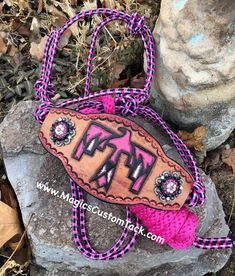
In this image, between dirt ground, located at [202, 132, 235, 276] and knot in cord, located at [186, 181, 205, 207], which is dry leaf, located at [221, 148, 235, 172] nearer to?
dirt ground, located at [202, 132, 235, 276]

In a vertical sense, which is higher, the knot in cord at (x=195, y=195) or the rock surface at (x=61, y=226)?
the knot in cord at (x=195, y=195)

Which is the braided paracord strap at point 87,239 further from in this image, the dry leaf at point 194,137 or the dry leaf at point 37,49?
the dry leaf at point 37,49

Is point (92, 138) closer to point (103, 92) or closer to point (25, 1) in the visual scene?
point (103, 92)

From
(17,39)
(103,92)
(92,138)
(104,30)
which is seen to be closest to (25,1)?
(17,39)

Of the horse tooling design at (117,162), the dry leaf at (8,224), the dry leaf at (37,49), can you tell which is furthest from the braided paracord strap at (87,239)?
the dry leaf at (37,49)

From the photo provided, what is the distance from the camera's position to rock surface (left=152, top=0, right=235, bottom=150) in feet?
4.25

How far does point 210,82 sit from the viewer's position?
1406mm

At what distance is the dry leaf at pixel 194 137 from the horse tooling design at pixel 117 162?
1.00ft

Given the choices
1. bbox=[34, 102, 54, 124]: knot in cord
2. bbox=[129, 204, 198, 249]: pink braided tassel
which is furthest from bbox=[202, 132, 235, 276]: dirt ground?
bbox=[34, 102, 54, 124]: knot in cord

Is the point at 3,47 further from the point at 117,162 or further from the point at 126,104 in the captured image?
the point at 117,162

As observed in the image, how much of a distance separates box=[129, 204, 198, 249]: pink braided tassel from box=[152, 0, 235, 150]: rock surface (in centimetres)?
34

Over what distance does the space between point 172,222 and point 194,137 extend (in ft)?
1.20

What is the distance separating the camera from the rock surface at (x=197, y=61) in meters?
1.29

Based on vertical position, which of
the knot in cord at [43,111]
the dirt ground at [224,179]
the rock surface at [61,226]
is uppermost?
the knot in cord at [43,111]
